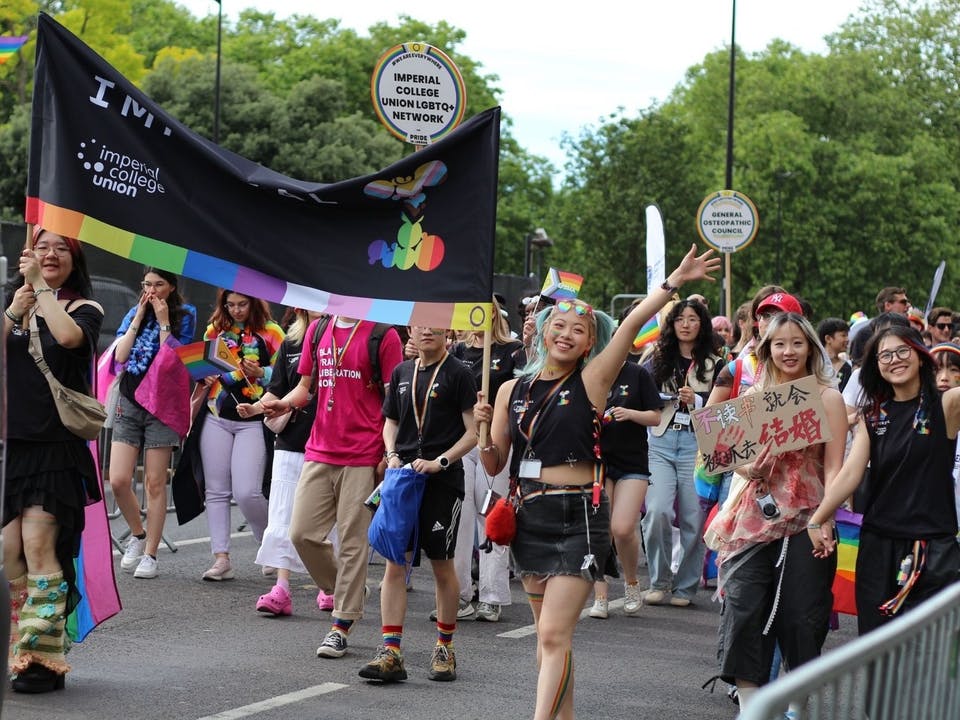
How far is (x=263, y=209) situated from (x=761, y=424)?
2.43 m

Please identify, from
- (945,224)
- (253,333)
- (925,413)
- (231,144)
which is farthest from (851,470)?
(945,224)

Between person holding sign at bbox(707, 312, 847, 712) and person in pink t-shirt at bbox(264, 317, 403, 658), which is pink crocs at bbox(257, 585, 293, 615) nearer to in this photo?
person in pink t-shirt at bbox(264, 317, 403, 658)

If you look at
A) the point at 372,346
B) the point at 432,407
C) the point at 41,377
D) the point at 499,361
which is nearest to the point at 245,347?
the point at 499,361

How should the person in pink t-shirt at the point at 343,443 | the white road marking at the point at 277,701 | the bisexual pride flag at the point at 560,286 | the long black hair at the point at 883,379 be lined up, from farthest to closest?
the bisexual pride flag at the point at 560,286 < the person in pink t-shirt at the point at 343,443 < the white road marking at the point at 277,701 < the long black hair at the point at 883,379

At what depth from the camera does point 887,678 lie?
295 cm

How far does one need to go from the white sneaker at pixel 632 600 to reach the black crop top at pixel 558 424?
12.2ft

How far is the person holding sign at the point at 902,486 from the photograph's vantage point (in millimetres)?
5863

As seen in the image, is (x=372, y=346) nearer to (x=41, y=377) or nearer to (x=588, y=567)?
(x=41, y=377)

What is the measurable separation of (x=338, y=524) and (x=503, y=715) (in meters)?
1.74

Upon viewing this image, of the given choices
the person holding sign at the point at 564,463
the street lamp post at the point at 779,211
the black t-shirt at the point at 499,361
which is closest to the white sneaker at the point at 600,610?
the black t-shirt at the point at 499,361

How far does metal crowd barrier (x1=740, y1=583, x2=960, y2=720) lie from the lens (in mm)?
2418

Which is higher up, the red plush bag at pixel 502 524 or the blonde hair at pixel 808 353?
the blonde hair at pixel 808 353

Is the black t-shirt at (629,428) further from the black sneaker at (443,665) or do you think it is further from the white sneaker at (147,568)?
the white sneaker at (147,568)

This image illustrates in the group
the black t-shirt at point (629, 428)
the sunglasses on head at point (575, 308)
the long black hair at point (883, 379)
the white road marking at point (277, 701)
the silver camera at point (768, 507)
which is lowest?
the white road marking at point (277, 701)
